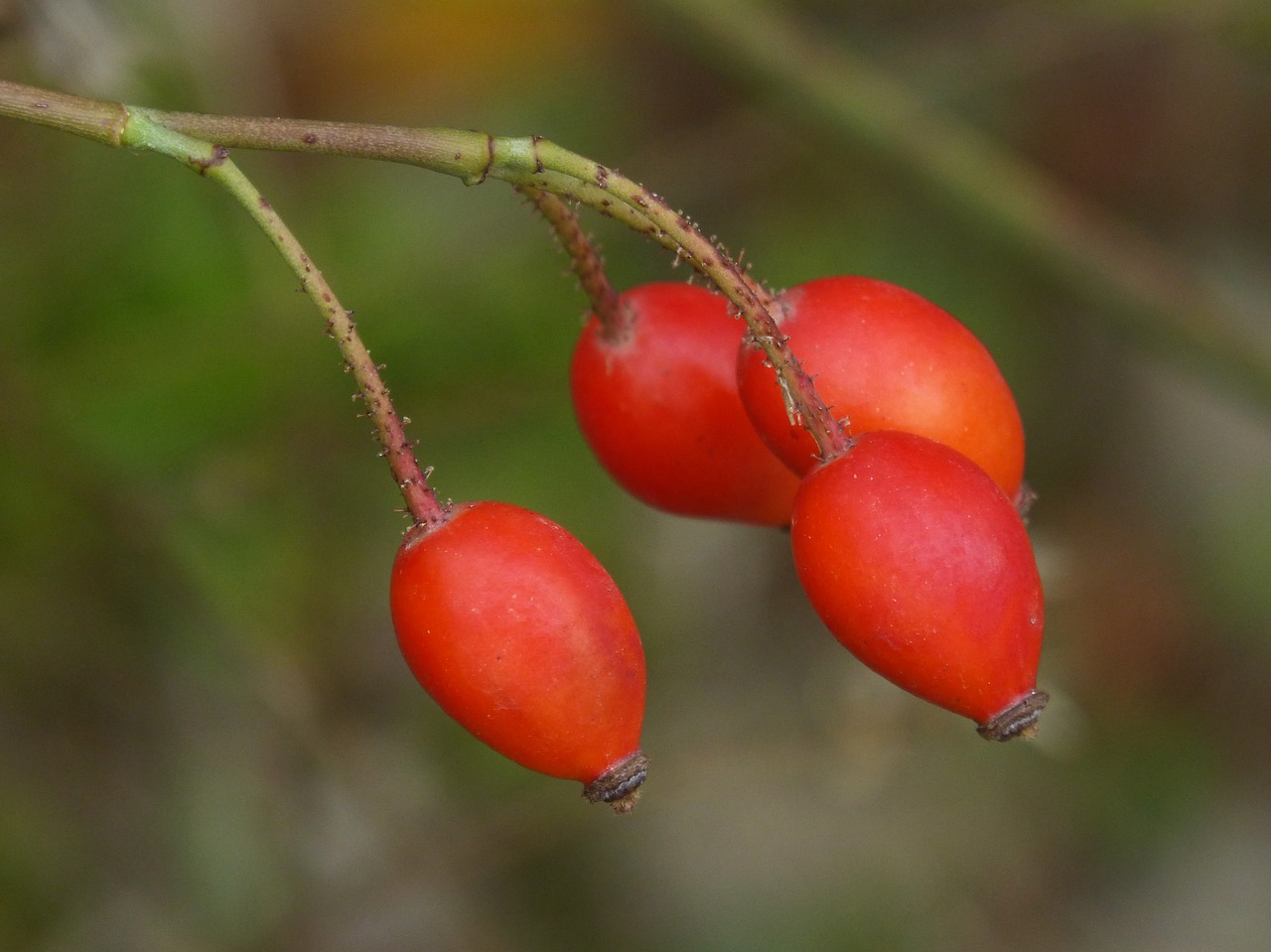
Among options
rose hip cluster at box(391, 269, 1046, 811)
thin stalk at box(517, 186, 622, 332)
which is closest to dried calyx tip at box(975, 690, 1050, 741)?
rose hip cluster at box(391, 269, 1046, 811)

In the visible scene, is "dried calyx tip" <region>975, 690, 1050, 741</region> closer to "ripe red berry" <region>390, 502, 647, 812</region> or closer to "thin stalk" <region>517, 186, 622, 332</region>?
"ripe red berry" <region>390, 502, 647, 812</region>

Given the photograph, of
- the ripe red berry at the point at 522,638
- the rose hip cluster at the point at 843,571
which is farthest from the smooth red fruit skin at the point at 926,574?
the ripe red berry at the point at 522,638

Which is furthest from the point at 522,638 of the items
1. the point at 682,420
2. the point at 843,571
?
the point at 682,420

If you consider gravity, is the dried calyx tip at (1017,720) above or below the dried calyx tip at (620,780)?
below

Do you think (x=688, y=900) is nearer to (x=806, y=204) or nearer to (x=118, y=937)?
(x=118, y=937)

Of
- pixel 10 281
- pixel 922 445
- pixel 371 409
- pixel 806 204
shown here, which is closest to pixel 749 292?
pixel 922 445

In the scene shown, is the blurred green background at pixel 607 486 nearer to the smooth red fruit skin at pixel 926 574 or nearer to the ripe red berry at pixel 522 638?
the ripe red berry at pixel 522 638
